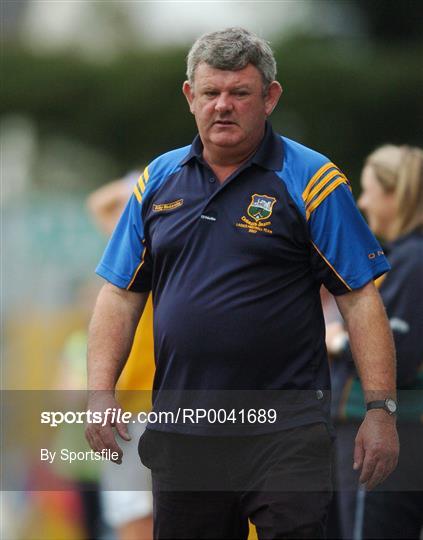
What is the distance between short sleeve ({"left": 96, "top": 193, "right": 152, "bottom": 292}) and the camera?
4.32m

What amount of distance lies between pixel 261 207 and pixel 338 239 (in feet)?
0.88

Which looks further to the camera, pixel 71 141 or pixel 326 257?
pixel 71 141

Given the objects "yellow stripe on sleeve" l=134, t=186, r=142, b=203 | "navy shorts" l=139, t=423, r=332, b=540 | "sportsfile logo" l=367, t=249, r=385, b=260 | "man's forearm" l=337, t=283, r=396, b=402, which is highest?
"yellow stripe on sleeve" l=134, t=186, r=142, b=203

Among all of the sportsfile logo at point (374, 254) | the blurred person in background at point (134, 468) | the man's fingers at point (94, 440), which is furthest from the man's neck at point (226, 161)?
the blurred person in background at point (134, 468)

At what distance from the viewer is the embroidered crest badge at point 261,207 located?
13.3 feet

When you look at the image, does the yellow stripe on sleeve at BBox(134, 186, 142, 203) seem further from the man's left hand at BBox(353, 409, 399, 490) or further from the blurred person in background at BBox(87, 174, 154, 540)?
the blurred person in background at BBox(87, 174, 154, 540)

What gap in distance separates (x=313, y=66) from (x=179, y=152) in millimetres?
9473

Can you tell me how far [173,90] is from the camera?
43.4 ft

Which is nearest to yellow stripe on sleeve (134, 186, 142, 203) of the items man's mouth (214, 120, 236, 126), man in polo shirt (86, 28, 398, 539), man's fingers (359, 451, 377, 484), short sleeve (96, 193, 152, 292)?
short sleeve (96, 193, 152, 292)

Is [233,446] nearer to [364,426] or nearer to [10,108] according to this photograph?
[364,426]

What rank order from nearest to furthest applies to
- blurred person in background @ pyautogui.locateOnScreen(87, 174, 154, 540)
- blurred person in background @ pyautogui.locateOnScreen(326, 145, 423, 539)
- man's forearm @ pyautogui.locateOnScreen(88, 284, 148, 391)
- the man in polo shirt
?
the man in polo shirt < man's forearm @ pyautogui.locateOnScreen(88, 284, 148, 391) < blurred person in background @ pyautogui.locateOnScreen(326, 145, 423, 539) < blurred person in background @ pyautogui.locateOnScreen(87, 174, 154, 540)

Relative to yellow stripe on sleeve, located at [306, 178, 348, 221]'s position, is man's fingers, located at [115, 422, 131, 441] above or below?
below

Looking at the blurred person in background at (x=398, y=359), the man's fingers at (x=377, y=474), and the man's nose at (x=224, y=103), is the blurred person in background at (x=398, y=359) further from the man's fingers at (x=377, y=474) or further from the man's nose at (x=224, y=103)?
the man's nose at (x=224, y=103)

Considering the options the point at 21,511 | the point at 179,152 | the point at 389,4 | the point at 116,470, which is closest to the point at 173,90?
the point at 389,4
